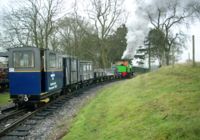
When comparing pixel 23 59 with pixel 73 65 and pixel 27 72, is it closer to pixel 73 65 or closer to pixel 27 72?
pixel 27 72

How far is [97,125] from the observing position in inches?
396

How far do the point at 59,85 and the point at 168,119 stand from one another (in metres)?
11.3

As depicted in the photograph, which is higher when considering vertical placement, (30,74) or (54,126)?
(30,74)

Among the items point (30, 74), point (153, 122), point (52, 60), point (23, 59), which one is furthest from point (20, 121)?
point (153, 122)

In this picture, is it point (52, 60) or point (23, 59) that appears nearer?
point (23, 59)

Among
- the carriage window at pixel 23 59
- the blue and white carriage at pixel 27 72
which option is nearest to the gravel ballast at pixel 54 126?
the blue and white carriage at pixel 27 72

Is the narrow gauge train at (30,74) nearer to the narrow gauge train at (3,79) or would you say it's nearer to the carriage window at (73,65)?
the carriage window at (73,65)

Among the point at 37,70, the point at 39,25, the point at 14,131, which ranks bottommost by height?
the point at 14,131

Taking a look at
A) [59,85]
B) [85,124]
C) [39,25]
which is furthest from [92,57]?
[85,124]

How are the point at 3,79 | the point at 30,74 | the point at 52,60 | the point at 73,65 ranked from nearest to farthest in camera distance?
the point at 30,74 < the point at 52,60 < the point at 73,65 < the point at 3,79

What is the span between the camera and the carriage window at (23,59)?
1391 cm

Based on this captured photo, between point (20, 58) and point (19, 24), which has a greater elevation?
point (19, 24)

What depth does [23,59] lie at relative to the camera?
1397 centimetres

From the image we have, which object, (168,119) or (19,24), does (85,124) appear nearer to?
(168,119)
